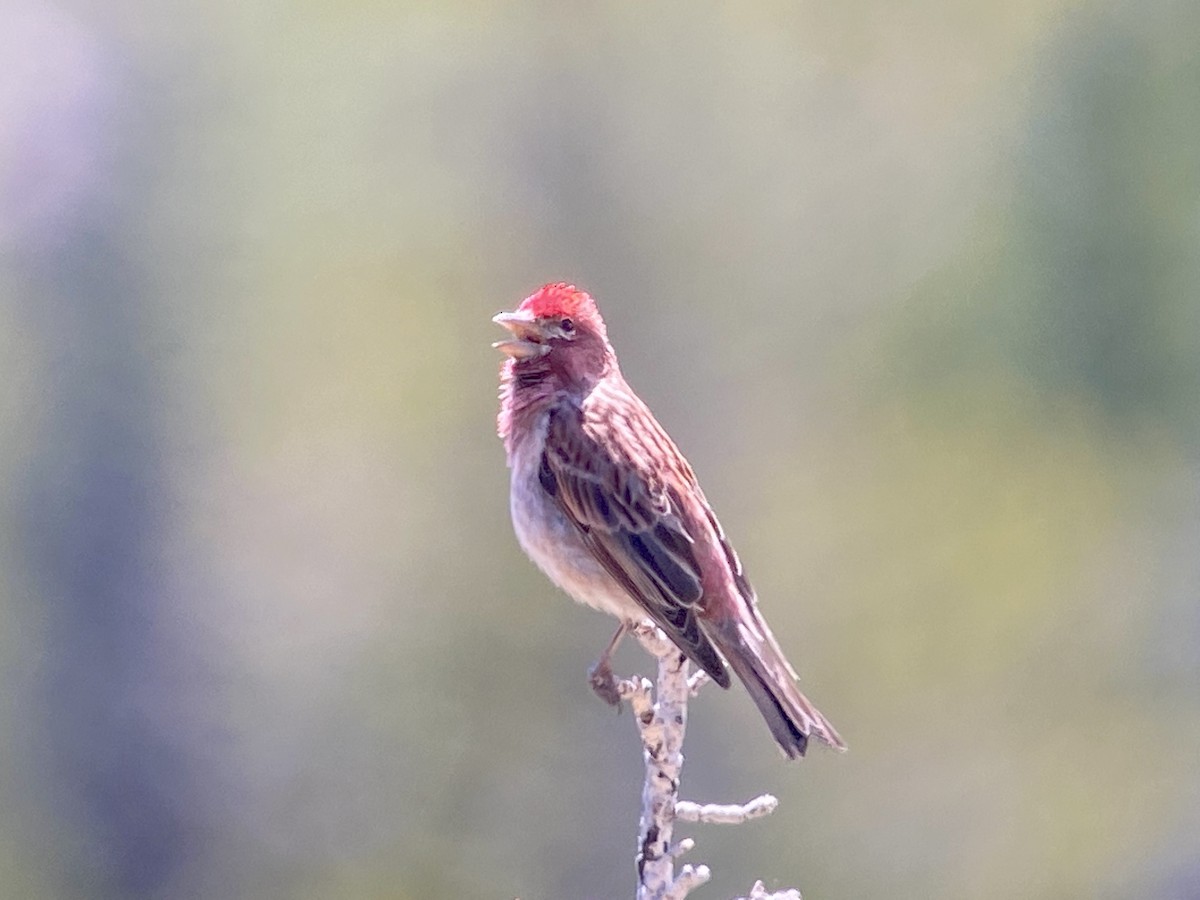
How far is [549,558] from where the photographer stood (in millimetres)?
5562

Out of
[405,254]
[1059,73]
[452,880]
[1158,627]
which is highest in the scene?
[1059,73]

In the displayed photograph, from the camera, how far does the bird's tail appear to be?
15.8 ft

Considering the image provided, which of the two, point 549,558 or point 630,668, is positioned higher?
point 630,668

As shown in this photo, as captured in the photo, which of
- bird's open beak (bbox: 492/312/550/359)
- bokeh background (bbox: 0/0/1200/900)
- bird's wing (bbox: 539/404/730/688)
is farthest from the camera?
bokeh background (bbox: 0/0/1200/900)

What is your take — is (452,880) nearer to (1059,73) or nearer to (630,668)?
(630,668)

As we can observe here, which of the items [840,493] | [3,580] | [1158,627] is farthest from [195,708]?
[1158,627]

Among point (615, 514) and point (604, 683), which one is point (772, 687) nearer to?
point (604, 683)

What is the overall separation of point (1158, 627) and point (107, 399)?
7296 mm

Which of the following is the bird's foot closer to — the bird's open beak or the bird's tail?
the bird's tail

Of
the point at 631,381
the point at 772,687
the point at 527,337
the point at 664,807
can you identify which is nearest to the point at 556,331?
the point at 527,337

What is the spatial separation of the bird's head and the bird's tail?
1130 mm

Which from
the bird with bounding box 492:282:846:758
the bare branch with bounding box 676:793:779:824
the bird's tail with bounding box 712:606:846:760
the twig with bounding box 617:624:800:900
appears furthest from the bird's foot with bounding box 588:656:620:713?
the bare branch with bounding box 676:793:779:824

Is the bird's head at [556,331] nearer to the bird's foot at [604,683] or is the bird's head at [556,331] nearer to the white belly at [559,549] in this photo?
the white belly at [559,549]

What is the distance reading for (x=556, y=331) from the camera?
584 cm
